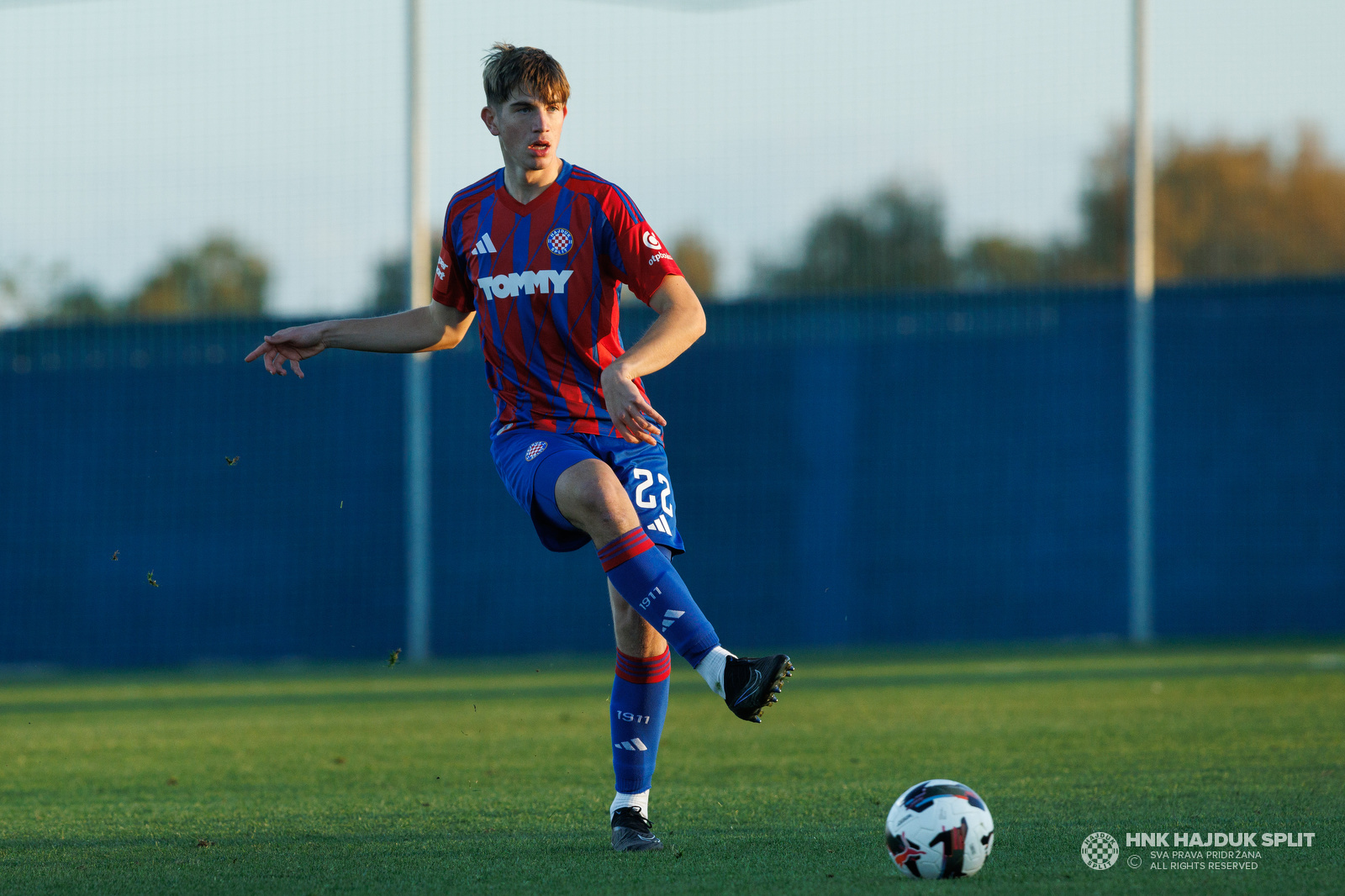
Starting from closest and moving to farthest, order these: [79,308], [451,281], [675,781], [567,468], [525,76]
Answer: [567,468] < [525,76] < [451,281] < [675,781] < [79,308]

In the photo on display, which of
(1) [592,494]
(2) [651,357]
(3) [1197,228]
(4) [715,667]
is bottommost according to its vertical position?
(4) [715,667]

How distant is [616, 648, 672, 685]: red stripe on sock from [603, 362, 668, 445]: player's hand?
2.74ft

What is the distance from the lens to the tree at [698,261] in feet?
44.7

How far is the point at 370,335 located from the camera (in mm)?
4730

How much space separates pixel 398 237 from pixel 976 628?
20.2 feet

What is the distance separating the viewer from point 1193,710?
759 cm

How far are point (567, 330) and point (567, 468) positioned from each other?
0.49 meters

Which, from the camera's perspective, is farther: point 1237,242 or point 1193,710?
point 1237,242

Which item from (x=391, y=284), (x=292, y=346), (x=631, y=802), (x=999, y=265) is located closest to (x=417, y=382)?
(x=391, y=284)

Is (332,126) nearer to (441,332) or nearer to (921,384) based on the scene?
(921,384)

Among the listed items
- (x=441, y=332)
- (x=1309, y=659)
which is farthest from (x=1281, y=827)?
(x=1309, y=659)

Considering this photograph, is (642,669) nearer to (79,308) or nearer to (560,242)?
(560,242)

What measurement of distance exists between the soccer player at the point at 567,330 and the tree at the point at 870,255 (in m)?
9.43

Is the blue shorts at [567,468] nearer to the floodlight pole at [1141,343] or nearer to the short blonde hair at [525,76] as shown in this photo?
the short blonde hair at [525,76]
